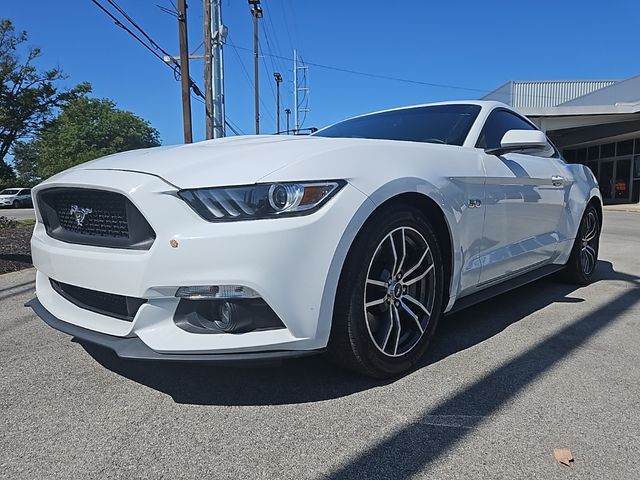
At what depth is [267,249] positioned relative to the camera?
6.43 feet

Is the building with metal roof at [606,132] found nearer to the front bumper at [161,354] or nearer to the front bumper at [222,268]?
the front bumper at [222,268]

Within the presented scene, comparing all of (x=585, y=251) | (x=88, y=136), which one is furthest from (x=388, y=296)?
(x=88, y=136)

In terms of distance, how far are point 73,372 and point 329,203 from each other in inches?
65.5

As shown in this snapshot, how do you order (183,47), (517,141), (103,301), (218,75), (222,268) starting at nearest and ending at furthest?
(222,268) < (103,301) < (517,141) < (183,47) < (218,75)

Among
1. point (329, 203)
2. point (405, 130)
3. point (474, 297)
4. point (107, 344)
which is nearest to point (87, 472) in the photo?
point (107, 344)

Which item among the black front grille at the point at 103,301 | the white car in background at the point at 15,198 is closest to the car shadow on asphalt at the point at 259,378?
the black front grille at the point at 103,301

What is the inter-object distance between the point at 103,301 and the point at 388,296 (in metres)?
1.36

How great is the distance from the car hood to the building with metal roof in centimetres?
2294

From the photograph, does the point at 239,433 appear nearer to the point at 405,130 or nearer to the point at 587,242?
the point at 405,130

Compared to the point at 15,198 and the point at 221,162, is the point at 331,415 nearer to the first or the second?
the point at 221,162

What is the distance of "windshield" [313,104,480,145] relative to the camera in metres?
3.25

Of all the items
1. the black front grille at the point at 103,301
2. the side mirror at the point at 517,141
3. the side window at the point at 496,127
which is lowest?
the black front grille at the point at 103,301

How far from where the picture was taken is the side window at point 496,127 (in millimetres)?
3335

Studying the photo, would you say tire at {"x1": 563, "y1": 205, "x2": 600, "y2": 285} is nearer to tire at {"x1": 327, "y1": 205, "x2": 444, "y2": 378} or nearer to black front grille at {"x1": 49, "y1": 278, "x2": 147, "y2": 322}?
tire at {"x1": 327, "y1": 205, "x2": 444, "y2": 378}
